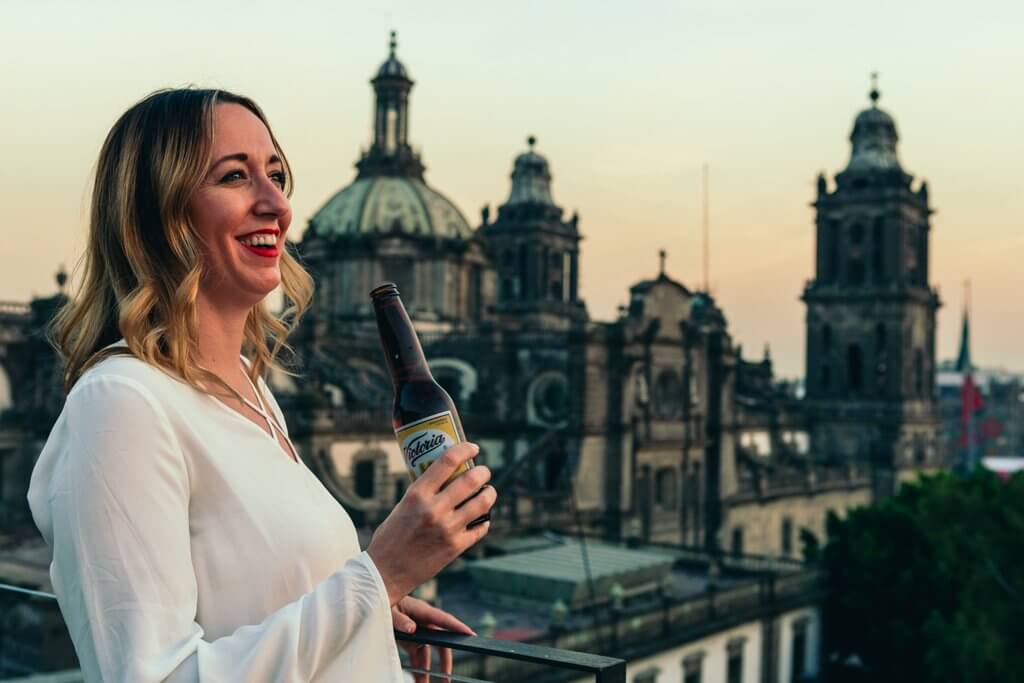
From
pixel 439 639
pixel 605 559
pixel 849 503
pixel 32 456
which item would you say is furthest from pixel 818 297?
pixel 439 639

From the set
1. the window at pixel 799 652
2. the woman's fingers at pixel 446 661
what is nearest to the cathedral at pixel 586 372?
the window at pixel 799 652

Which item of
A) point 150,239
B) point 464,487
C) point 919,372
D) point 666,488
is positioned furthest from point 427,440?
point 919,372

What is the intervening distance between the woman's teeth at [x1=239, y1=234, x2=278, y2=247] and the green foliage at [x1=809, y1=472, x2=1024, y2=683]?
29.2 m

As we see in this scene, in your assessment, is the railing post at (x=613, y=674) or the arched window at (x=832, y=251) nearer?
the railing post at (x=613, y=674)

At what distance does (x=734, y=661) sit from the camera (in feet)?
107

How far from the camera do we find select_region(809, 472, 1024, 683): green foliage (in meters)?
29.6

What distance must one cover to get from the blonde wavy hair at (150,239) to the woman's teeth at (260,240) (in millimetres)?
142

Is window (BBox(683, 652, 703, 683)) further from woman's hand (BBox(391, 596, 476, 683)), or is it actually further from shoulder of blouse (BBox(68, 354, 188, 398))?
shoulder of blouse (BBox(68, 354, 188, 398))

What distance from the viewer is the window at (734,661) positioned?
1265 inches

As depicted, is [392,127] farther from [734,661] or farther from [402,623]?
[402,623]

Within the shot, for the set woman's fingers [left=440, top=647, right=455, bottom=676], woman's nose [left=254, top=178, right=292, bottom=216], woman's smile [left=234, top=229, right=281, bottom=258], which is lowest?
woman's fingers [left=440, top=647, right=455, bottom=676]

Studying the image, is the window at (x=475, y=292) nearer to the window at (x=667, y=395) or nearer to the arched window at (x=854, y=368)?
the window at (x=667, y=395)

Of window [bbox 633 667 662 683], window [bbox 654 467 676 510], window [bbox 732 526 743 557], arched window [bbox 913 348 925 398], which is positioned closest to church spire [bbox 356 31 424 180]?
window [bbox 654 467 676 510]

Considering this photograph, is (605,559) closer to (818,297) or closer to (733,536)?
(733,536)
